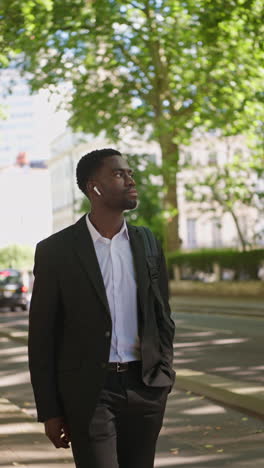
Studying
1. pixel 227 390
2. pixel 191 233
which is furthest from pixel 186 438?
pixel 191 233

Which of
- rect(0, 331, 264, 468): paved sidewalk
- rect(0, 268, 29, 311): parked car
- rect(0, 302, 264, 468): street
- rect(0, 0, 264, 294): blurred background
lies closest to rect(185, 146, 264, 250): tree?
rect(0, 0, 264, 294): blurred background

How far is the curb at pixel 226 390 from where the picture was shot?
846 cm

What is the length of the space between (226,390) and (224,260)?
28.7m

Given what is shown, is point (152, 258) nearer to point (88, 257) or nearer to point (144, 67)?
point (88, 257)

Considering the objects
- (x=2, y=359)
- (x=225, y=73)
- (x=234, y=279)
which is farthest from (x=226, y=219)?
(x=2, y=359)

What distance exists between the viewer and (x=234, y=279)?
120ft

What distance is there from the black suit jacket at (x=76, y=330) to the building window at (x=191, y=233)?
74726 millimetres

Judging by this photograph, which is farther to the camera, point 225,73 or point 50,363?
point 225,73

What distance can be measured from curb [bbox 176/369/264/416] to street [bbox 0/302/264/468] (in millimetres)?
95

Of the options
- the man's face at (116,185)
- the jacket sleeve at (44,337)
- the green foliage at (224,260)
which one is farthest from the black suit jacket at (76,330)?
the green foliage at (224,260)

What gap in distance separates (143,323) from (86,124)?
3270 centimetres

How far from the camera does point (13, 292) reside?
36156mm

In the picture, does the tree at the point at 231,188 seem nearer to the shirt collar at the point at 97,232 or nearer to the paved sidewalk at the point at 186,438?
the paved sidewalk at the point at 186,438

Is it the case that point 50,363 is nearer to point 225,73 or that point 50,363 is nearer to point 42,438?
point 42,438
